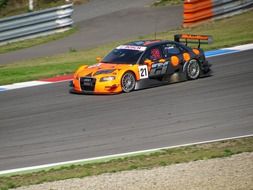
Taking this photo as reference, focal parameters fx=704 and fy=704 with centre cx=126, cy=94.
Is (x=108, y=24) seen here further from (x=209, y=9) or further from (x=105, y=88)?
(x=105, y=88)

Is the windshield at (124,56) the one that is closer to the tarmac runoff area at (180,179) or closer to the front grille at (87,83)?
the front grille at (87,83)

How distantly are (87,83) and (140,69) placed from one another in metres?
1.27

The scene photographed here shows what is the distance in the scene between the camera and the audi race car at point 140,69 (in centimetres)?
1597

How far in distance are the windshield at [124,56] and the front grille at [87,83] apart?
1.00 metres

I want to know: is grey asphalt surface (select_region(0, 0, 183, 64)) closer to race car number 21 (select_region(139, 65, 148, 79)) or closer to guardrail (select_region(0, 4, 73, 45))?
guardrail (select_region(0, 4, 73, 45))

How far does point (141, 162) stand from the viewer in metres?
10.5

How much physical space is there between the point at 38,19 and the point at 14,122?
12252 millimetres

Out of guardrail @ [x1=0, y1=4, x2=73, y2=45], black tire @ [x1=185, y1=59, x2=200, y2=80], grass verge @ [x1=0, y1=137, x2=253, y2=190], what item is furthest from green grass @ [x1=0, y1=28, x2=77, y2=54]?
grass verge @ [x1=0, y1=137, x2=253, y2=190]

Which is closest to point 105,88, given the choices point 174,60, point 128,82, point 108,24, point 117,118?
point 128,82

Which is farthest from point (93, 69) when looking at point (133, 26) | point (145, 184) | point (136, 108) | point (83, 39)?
point (133, 26)

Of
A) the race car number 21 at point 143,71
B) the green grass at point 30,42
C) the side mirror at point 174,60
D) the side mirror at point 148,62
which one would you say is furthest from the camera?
the green grass at point 30,42

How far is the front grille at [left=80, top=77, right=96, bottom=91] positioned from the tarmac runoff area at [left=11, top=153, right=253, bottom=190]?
621 cm

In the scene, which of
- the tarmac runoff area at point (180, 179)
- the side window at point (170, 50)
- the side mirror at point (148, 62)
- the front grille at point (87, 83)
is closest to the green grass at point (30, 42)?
the front grille at point (87, 83)

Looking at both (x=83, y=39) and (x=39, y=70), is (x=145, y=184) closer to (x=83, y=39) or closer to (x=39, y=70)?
(x=39, y=70)
